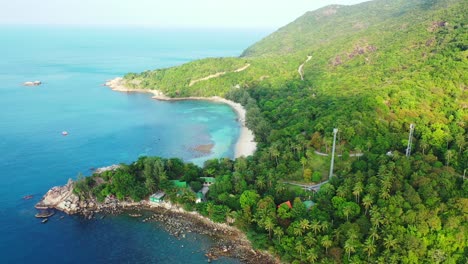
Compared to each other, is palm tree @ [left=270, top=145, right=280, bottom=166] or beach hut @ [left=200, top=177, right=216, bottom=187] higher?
palm tree @ [left=270, top=145, right=280, bottom=166]

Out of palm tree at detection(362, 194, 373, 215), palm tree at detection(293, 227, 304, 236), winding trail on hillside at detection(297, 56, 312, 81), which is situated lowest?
palm tree at detection(293, 227, 304, 236)

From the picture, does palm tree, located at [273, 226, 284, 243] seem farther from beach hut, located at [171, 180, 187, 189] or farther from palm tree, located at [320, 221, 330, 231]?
beach hut, located at [171, 180, 187, 189]

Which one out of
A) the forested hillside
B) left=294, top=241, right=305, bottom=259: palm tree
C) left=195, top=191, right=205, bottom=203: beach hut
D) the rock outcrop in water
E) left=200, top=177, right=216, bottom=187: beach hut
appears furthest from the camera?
left=200, top=177, right=216, bottom=187: beach hut

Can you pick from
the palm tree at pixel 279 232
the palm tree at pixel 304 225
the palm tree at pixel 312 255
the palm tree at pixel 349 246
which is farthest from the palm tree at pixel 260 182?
the palm tree at pixel 349 246

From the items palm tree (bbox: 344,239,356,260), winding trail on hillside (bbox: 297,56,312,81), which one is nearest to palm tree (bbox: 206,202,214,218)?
palm tree (bbox: 344,239,356,260)

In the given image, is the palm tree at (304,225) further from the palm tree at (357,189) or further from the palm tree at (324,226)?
the palm tree at (357,189)

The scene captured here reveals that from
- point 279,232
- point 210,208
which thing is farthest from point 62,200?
point 279,232
